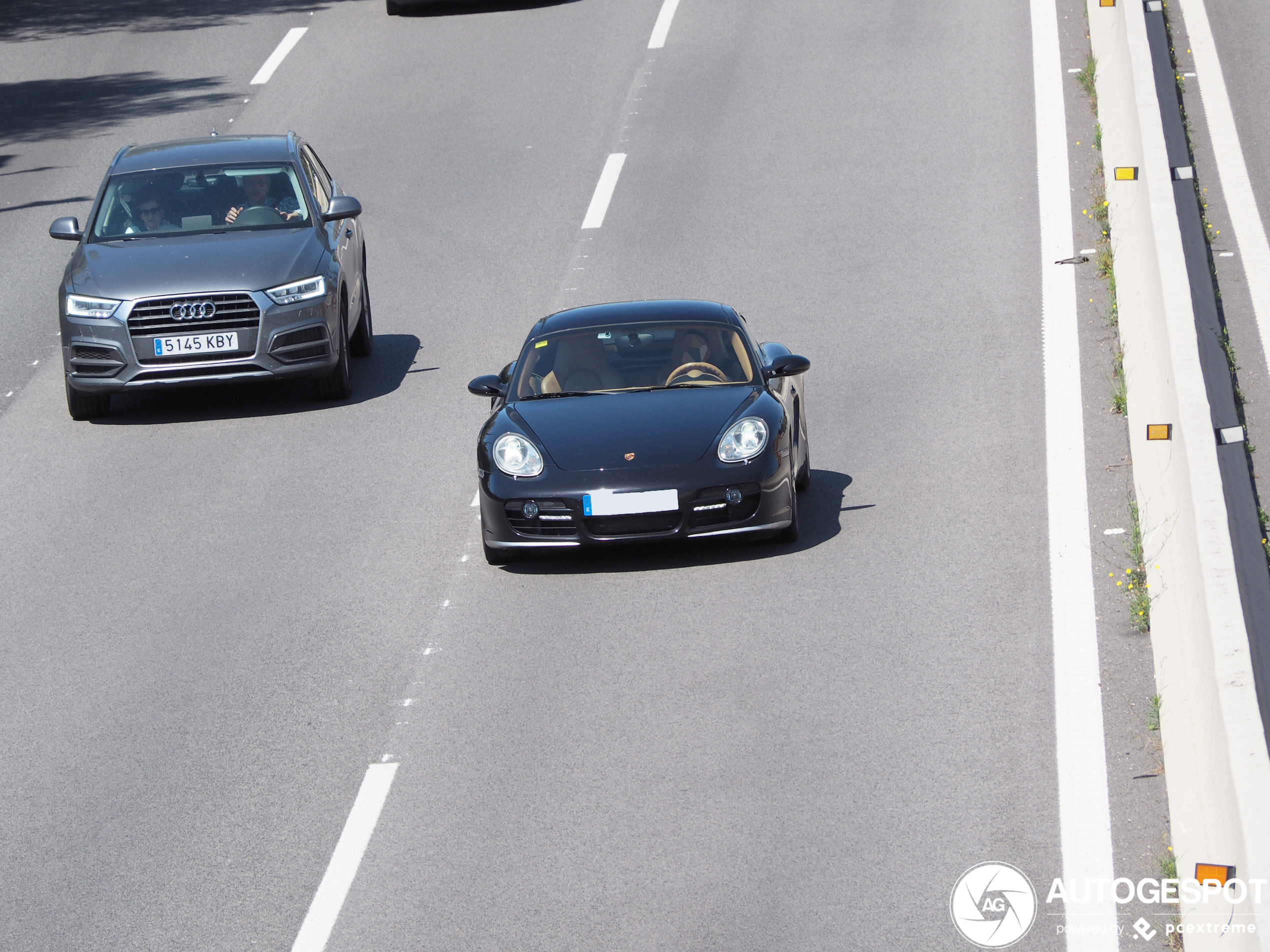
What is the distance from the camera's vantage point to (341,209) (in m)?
14.1

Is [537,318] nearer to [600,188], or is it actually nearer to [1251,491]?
[600,188]

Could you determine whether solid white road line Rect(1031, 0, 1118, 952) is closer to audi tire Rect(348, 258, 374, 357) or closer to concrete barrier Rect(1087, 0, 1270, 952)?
concrete barrier Rect(1087, 0, 1270, 952)

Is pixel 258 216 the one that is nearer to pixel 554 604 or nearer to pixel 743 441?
pixel 743 441

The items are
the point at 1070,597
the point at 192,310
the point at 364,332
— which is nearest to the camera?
the point at 1070,597

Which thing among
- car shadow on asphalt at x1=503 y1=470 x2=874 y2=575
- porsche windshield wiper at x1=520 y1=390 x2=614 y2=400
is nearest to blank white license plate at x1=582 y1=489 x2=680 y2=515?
car shadow on asphalt at x1=503 y1=470 x2=874 y2=575

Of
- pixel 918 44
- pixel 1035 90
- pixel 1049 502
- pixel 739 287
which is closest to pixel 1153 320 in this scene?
pixel 1049 502

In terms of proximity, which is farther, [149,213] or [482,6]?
[482,6]

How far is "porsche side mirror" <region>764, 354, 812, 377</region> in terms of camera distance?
10.6 meters

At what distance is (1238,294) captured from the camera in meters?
14.2

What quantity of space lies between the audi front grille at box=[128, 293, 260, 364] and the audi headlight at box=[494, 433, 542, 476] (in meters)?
3.89

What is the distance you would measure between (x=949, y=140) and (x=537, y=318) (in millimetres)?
6142

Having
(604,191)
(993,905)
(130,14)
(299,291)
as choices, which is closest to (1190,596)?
(993,905)

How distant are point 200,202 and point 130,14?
14526 millimetres

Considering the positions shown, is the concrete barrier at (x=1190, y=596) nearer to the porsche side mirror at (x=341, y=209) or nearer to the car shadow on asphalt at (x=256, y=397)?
the car shadow on asphalt at (x=256, y=397)
